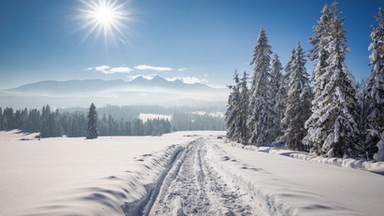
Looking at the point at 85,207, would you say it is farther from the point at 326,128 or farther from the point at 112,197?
the point at 326,128

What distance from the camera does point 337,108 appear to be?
1842 cm

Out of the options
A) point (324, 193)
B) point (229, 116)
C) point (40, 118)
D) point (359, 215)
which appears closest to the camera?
point (359, 215)

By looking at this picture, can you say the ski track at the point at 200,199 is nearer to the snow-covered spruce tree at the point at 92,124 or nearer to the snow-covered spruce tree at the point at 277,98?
the snow-covered spruce tree at the point at 277,98

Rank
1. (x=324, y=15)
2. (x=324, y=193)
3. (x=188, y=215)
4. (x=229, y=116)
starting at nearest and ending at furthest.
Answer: (x=188, y=215), (x=324, y=193), (x=324, y=15), (x=229, y=116)

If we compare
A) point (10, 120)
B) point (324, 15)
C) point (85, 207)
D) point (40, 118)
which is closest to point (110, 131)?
point (40, 118)

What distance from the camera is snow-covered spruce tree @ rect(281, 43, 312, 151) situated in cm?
2812

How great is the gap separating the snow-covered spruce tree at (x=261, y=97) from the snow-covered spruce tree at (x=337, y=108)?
41.2 ft

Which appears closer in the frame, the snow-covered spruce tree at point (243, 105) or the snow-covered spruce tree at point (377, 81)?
the snow-covered spruce tree at point (377, 81)

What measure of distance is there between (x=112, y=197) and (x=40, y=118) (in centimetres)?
13638

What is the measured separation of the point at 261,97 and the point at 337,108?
14361 millimetres

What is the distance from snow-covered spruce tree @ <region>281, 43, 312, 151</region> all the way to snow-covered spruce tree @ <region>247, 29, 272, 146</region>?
3.11 metres

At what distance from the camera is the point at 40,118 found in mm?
117250

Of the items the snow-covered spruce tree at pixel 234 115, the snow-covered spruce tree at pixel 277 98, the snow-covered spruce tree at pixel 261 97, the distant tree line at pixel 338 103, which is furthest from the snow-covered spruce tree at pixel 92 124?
the distant tree line at pixel 338 103

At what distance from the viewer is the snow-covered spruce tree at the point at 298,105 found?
2812cm
